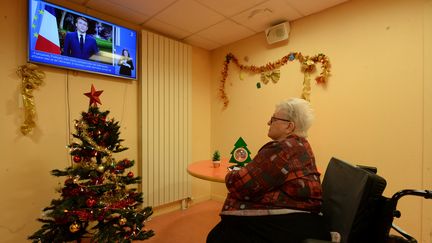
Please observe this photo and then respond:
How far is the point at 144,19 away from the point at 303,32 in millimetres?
1821

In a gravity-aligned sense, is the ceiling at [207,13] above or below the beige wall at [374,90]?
above

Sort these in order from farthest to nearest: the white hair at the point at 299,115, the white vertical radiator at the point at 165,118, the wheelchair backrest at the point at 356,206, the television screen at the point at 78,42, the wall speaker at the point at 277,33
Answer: the white vertical radiator at the point at 165,118 → the wall speaker at the point at 277,33 → the television screen at the point at 78,42 → the white hair at the point at 299,115 → the wheelchair backrest at the point at 356,206

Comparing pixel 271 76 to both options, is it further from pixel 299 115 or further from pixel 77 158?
pixel 77 158

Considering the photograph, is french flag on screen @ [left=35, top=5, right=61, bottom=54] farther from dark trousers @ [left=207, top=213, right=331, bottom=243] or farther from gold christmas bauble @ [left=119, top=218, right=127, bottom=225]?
dark trousers @ [left=207, top=213, right=331, bottom=243]

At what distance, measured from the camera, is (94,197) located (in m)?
1.65

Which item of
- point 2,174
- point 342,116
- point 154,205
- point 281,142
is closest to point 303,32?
point 342,116

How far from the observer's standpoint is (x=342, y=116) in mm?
2176

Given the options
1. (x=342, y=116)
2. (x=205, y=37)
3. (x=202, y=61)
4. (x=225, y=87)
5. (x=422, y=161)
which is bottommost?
(x=422, y=161)

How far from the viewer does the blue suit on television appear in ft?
6.69

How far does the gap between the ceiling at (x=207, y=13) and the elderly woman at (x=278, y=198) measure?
5.35 ft

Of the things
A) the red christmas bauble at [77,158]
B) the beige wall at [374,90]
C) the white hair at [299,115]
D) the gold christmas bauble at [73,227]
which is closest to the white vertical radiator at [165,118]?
the red christmas bauble at [77,158]

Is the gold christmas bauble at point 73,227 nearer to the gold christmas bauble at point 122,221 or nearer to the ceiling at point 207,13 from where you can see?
the gold christmas bauble at point 122,221

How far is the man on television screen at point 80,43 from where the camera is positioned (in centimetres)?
204

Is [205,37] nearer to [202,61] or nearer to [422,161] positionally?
[202,61]
